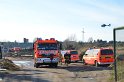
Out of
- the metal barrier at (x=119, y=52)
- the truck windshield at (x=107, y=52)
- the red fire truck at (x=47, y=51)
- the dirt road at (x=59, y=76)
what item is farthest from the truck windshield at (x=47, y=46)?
the metal barrier at (x=119, y=52)

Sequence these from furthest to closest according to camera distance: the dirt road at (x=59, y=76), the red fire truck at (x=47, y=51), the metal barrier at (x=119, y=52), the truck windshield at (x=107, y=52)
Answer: the red fire truck at (x=47, y=51) → the truck windshield at (x=107, y=52) → the dirt road at (x=59, y=76) → the metal barrier at (x=119, y=52)

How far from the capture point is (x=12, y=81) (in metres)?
23.4

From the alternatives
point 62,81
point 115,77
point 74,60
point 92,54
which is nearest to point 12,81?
point 62,81

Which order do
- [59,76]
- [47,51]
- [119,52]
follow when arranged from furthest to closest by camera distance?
[47,51] → [59,76] → [119,52]

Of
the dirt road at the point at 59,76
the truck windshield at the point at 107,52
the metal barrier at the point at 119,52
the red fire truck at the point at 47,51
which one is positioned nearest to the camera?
the metal barrier at the point at 119,52

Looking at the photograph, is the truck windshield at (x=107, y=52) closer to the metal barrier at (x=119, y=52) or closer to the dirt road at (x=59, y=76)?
the dirt road at (x=59, y=76)

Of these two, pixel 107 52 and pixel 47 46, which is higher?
pixel 47 46

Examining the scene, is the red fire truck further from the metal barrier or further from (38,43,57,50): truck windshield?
the metal barrier

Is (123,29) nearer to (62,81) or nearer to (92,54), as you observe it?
(62,81)

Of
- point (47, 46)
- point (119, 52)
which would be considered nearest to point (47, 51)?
point (47, 46)

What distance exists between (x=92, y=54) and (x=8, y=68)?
9.51 m

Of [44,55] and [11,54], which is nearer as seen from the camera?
[44,55]

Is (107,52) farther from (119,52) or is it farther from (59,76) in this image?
(119,52)

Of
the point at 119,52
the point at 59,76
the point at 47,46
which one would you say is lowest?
the point at 59,76
